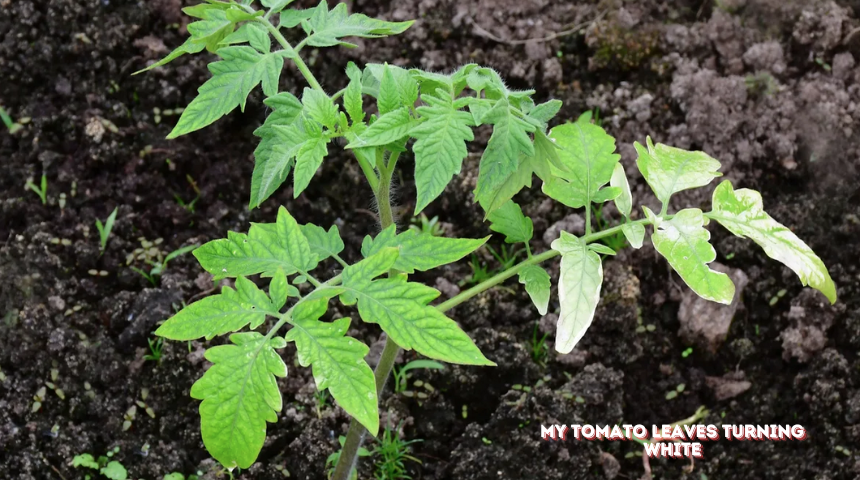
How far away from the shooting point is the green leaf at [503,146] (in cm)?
126

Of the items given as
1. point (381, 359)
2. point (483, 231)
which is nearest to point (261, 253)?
point (381, 359)

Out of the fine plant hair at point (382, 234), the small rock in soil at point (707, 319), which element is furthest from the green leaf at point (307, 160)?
the small rock in soil at point (707, 319)

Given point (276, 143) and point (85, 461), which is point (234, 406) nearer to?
point (276, 143)

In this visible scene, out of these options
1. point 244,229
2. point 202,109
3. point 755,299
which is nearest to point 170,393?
point 244,229

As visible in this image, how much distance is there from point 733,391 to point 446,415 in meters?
0.83

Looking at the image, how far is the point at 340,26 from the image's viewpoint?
1623 millimetres

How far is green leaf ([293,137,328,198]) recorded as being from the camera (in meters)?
1.33

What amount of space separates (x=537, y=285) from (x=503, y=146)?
0.37 metres

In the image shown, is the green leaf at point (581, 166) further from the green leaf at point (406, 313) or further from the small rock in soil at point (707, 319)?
the small rock in soil at point (707, 319)

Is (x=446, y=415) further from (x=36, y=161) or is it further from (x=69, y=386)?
(x=36, y=161)

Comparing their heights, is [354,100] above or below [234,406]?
above

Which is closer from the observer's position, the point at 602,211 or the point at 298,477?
the point at 298,477

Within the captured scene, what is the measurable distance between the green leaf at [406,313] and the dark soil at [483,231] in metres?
0.93

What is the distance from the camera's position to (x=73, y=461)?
80.9 inches
